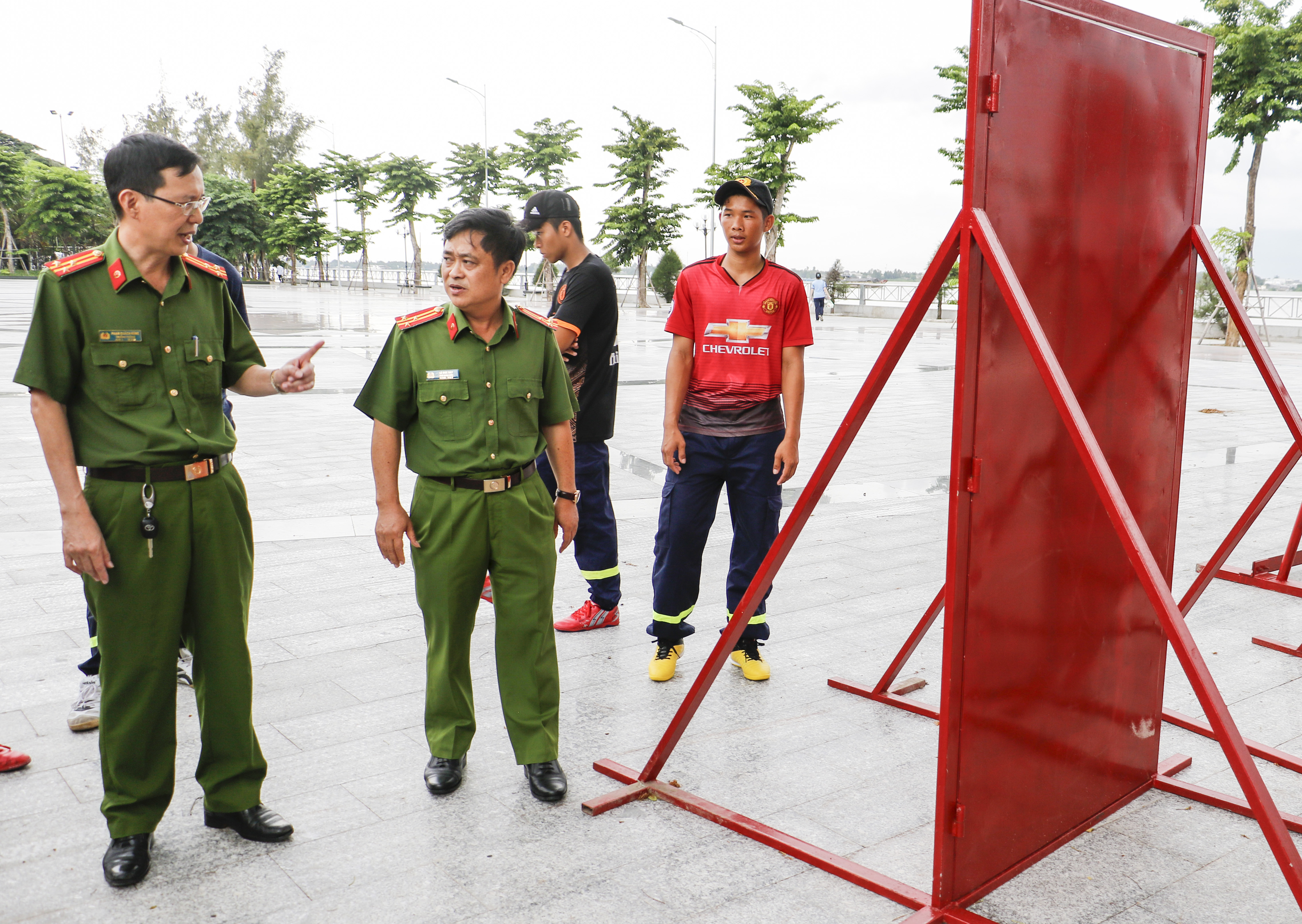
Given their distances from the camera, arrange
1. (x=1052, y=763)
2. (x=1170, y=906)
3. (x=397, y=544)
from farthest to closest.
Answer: (x=397, y=544) → (x=1052, y=763) → (x=1170, y=906)

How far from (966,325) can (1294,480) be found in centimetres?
729

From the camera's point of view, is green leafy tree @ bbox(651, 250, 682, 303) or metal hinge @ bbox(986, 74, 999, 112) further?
green leafy tree @ bbox(651, 250, 682, 303)

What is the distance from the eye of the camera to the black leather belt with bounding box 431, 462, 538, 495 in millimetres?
2734

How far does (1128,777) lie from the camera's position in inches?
110

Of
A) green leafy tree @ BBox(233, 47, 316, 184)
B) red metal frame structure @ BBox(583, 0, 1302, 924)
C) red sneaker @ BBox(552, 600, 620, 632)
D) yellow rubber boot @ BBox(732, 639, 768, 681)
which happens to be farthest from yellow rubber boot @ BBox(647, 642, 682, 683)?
green leafy tree @ BBox(233, 47, 316, 184)

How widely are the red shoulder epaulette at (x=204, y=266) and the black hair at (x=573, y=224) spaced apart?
1545 millimetres

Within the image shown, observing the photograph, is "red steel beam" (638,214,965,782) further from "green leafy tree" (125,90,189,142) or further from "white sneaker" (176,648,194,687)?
"green leafy tree" (125,90,189,142)

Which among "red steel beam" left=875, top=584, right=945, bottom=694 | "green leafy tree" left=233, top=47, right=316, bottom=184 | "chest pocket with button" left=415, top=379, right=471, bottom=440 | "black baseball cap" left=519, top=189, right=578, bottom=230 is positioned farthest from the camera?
"green leafy tree" left=233, top=47, right=316, bottom=184

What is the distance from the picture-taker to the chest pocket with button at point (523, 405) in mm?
2775

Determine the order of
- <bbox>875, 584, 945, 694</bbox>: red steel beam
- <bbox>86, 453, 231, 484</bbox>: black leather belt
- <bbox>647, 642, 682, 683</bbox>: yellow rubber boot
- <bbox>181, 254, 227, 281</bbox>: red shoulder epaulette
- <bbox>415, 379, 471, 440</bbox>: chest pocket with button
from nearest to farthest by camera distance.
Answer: <bbox>86, 453, 231, 484</bbox>: black leather belt → <bbox>181, 254, 227, 281</bbox>: red shoulder epaulette → <bbox>415, 379, 471, 440</bbox>: chest pocket with button → <bbox>875, 584, 945, 694</bbox>: red steel beam → <bbox>647, 642, 682, 683</bbox>: yellow rubber boot

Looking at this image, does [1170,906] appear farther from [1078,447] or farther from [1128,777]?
[1078,447]

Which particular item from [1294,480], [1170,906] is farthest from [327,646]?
[1294,480]

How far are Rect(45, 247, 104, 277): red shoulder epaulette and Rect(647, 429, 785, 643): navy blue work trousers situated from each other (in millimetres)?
2009

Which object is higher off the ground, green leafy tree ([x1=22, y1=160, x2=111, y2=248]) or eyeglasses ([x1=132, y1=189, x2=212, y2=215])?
green leafy tree ([x1=22, y1=160, x2=111, y2=248])
